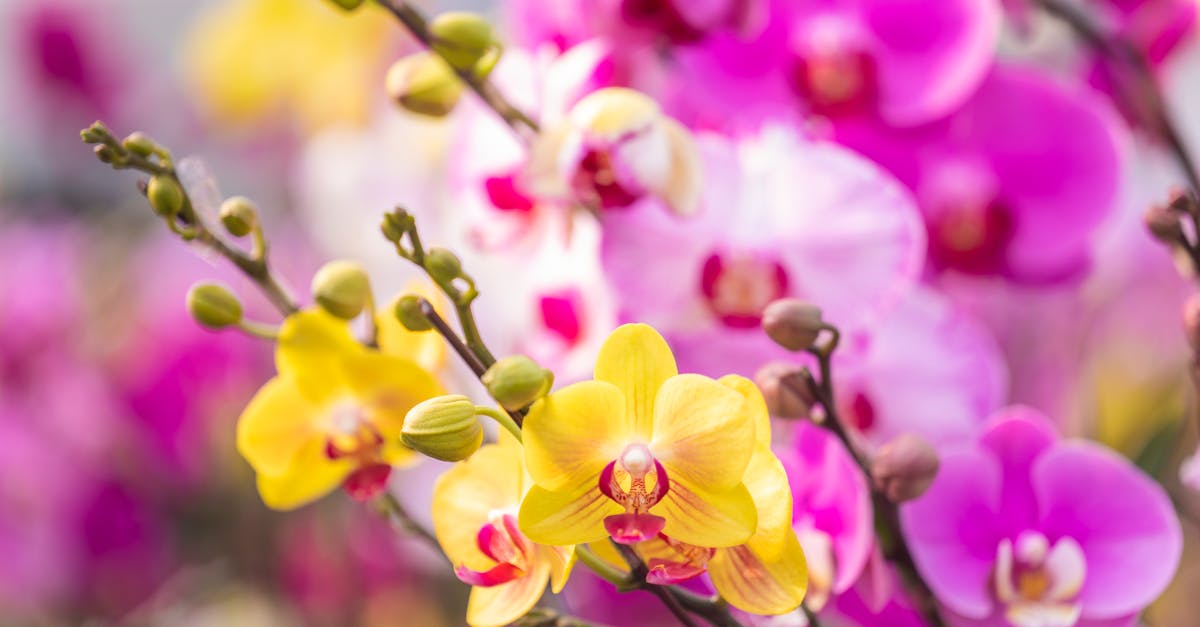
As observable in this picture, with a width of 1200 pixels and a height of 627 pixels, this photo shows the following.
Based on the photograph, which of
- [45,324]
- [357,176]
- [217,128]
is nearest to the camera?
[357,176]

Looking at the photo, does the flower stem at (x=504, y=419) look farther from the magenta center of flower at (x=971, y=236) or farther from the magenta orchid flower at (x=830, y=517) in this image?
the magenta center of flower at (x=971, y=236)

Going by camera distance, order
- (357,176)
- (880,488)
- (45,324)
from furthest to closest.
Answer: (45,324), (357,176), (880,488)

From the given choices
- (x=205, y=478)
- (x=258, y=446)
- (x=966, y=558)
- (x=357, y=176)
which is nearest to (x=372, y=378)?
(x=258, y=446)

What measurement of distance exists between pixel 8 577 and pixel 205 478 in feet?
0.34

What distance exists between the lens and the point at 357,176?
1.68 feet

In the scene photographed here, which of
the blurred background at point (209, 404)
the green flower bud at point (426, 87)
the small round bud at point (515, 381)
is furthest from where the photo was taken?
the blurred background at point (209, 404)

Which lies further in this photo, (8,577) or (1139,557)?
(8,577)

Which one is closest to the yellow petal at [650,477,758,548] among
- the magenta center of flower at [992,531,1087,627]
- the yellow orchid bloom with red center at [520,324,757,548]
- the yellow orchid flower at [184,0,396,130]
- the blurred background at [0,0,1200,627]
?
the yellow orchid bloom with red center at [520,324,757,548]

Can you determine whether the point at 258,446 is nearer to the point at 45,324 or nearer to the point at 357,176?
the point at 357,176

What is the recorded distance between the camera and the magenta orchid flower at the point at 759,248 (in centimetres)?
33

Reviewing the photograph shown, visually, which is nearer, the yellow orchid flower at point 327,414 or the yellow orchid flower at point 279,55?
the yellow orchid flower at point 327,414

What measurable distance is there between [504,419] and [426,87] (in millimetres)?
118

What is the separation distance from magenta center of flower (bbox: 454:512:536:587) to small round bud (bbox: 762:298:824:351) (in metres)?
0.06

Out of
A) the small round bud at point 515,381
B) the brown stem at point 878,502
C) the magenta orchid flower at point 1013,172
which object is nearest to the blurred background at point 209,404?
the magenta orchid flower at point 1013,172
